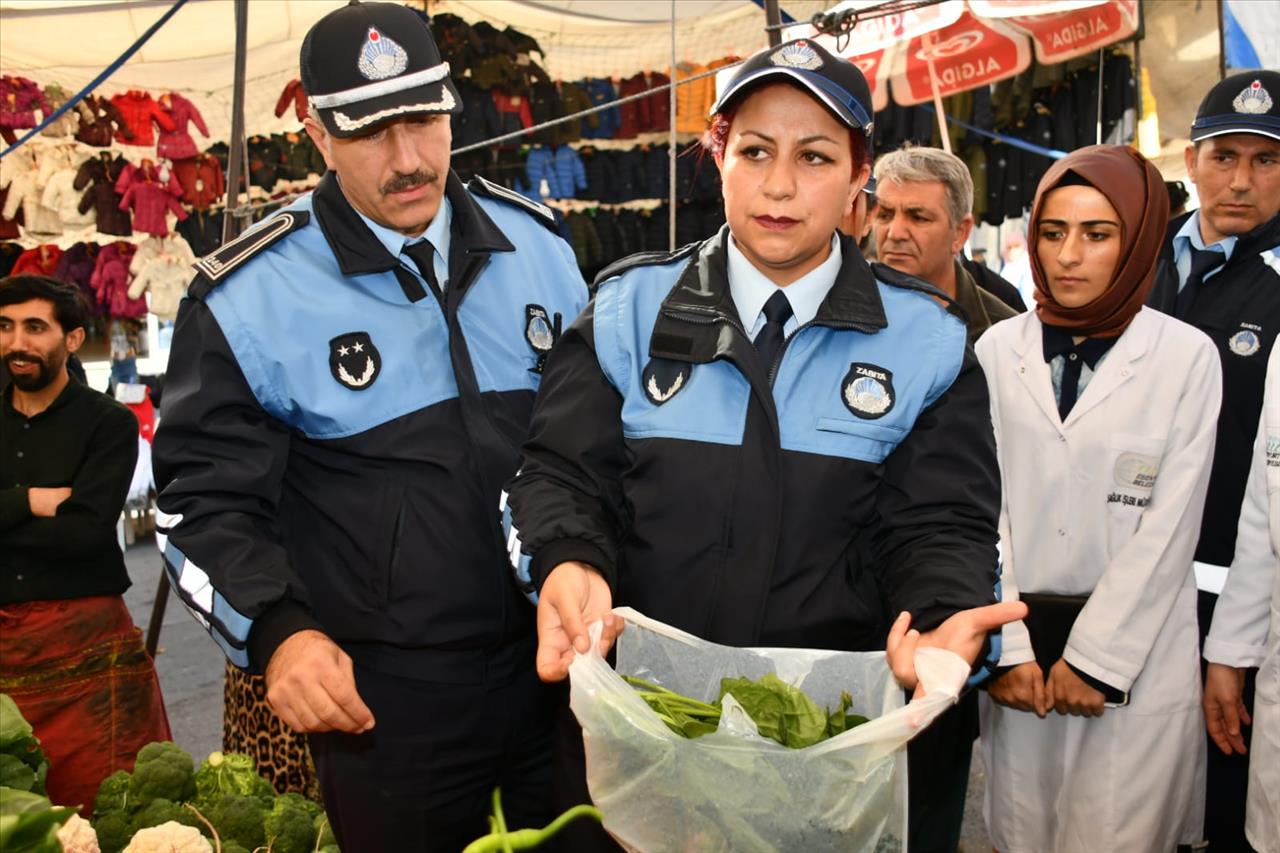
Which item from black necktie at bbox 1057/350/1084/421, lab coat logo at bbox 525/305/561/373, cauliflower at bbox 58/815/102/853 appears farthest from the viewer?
black necktie at bbox 1057/350/1084/421

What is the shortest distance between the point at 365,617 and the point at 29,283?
2552 mm

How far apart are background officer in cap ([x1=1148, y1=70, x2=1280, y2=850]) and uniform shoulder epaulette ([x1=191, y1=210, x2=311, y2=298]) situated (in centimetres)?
229

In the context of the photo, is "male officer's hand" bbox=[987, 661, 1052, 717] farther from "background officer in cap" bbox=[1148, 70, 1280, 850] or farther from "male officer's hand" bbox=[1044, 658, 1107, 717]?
"background officer in cap" bbox=[1148, 70, 1280, 850]

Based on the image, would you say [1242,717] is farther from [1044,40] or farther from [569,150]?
[569,150]

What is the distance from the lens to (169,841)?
64.7 inches

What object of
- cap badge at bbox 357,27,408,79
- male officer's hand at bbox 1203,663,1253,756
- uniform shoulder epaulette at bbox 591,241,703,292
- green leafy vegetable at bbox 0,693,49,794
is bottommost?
male officer's hand at bbox 1203,663,1253,756

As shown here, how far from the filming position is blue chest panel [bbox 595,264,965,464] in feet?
5.47

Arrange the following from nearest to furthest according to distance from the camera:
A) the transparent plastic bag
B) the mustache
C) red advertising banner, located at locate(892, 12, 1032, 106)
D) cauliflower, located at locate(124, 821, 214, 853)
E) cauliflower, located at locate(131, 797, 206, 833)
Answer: the transparent plastic bag → cauliflower, located at locate(124, 821, 214, 853) → cauliflower, located at locate(131, 797, 206, 833) → the mustache → red advertising banner, located at locate(892, 12, 1032, 106)

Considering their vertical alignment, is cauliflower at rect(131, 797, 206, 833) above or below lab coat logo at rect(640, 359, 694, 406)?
below

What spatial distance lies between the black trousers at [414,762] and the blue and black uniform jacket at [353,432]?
0.05 meters

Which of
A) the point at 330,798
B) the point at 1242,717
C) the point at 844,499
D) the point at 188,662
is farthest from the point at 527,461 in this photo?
the point at 188,662

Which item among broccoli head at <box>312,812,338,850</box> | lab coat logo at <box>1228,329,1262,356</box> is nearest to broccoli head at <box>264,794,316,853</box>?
broccoli head at <box>312,812,338,850</box>

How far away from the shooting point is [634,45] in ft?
24.6

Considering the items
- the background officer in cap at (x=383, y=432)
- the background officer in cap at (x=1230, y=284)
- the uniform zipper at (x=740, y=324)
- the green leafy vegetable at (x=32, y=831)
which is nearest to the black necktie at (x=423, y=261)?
the background officer in cap at (x=383, y=432)
